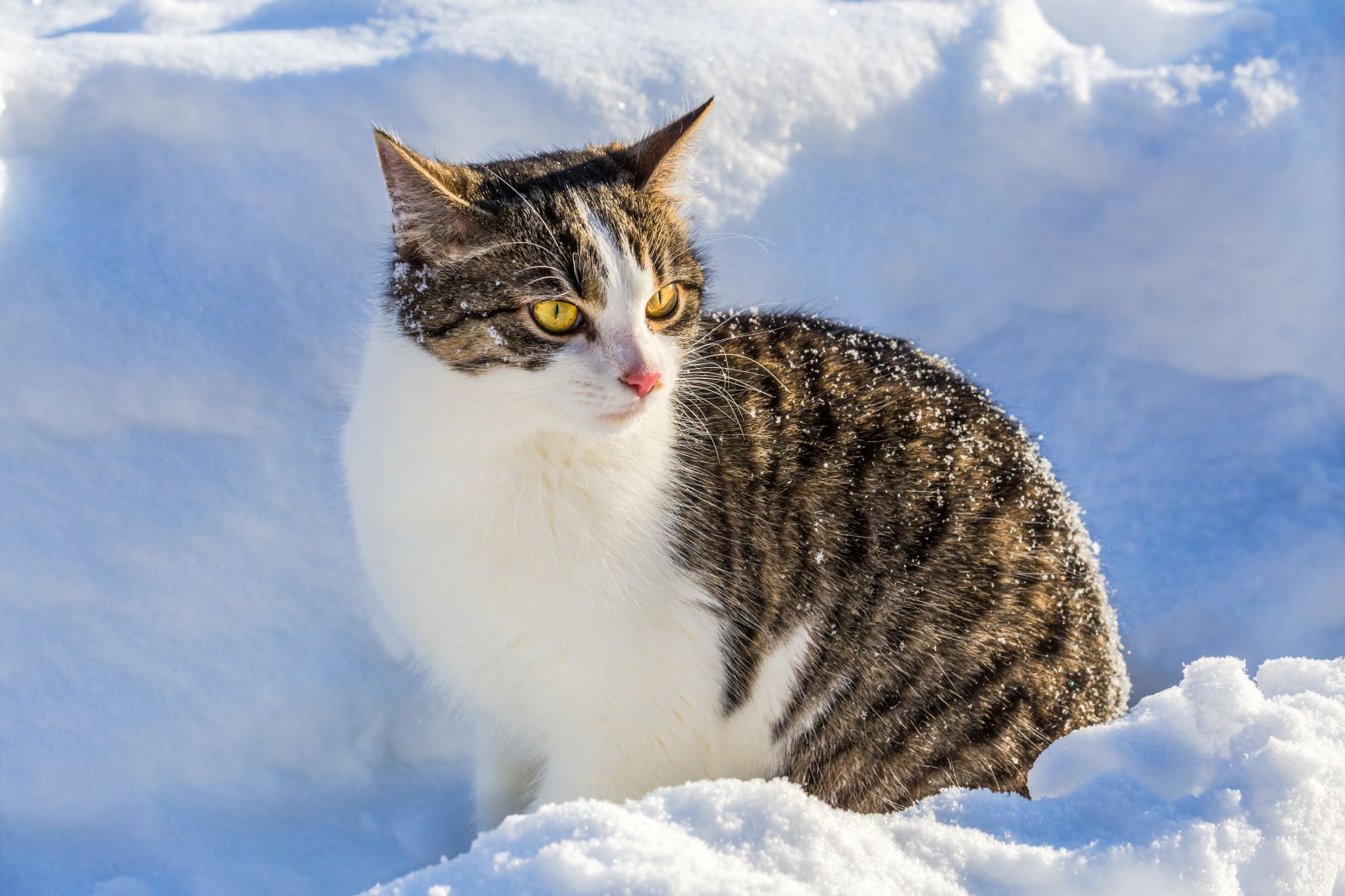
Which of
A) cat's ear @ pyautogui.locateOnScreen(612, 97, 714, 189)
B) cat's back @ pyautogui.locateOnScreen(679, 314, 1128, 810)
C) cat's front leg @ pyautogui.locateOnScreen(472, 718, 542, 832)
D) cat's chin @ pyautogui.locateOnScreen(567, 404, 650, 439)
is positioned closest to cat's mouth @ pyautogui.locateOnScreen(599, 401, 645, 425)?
cat's chin @ pyautogui.locateOnScreen(567, 404, 650, 439)

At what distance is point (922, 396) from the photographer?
91.7 inches

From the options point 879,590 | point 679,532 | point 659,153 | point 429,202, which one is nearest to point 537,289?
point 429,202

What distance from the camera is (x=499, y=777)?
2467 mm

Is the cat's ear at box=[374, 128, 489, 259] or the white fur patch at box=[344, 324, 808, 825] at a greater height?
the cat's ear at box=[374, 128, 489, 259]

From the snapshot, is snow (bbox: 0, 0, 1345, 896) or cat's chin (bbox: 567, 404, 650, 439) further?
cat's chin (bbox: 567, 404, 650, 439)

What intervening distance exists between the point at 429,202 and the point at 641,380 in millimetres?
501

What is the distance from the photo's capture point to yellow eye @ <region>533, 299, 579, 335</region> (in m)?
1.85

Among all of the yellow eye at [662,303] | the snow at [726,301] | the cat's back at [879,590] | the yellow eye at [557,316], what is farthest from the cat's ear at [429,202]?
the snow at [726,301]

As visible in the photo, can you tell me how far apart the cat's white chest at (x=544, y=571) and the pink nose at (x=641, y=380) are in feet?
0.85

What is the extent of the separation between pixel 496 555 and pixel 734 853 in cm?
76

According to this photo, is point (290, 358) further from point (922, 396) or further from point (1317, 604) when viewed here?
point (1317, 604)

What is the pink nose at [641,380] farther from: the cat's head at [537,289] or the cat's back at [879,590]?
the cat's back at [879,590]

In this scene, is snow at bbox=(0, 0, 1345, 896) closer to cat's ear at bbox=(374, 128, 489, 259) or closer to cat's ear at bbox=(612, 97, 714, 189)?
cat's ear at bbox=(612, 97, 714, 189)

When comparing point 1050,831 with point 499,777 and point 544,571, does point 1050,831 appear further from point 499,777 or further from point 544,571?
point 499,777
